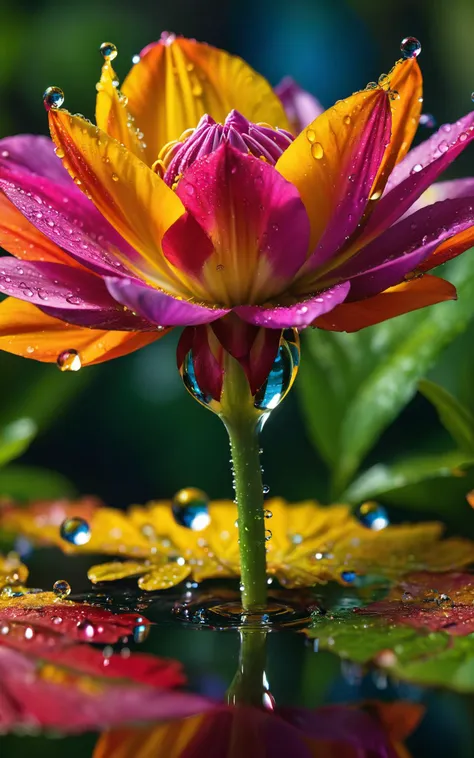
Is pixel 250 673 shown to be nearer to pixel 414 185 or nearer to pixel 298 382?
pixel 414 185

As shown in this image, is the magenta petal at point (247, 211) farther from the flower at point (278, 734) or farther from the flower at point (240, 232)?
the flower at point (278, 734)

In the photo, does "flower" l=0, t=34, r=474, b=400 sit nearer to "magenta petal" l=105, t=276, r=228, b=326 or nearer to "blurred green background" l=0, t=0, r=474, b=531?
"magenta petal" l=105, t=276, r=228, b=326

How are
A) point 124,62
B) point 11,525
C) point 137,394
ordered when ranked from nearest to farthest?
point 11,525
point 137,394
point 124,62

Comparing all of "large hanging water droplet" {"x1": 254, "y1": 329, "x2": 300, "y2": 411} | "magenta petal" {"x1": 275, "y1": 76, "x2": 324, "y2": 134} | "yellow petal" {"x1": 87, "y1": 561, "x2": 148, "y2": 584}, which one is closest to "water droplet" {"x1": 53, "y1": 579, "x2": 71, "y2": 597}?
"yellow petal" {"x1": 87, "y1": 561, "x2": 148, "y2": 584}

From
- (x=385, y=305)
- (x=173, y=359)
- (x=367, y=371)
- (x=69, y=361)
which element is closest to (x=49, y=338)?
(x=69, y=361)

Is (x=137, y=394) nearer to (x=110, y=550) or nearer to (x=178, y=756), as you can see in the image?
(x=110, y=550)

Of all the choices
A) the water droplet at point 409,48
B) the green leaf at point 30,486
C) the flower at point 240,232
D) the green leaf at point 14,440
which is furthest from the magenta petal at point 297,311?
the green leaf at point 30,486

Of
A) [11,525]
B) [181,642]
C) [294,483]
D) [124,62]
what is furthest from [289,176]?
[124,62]
